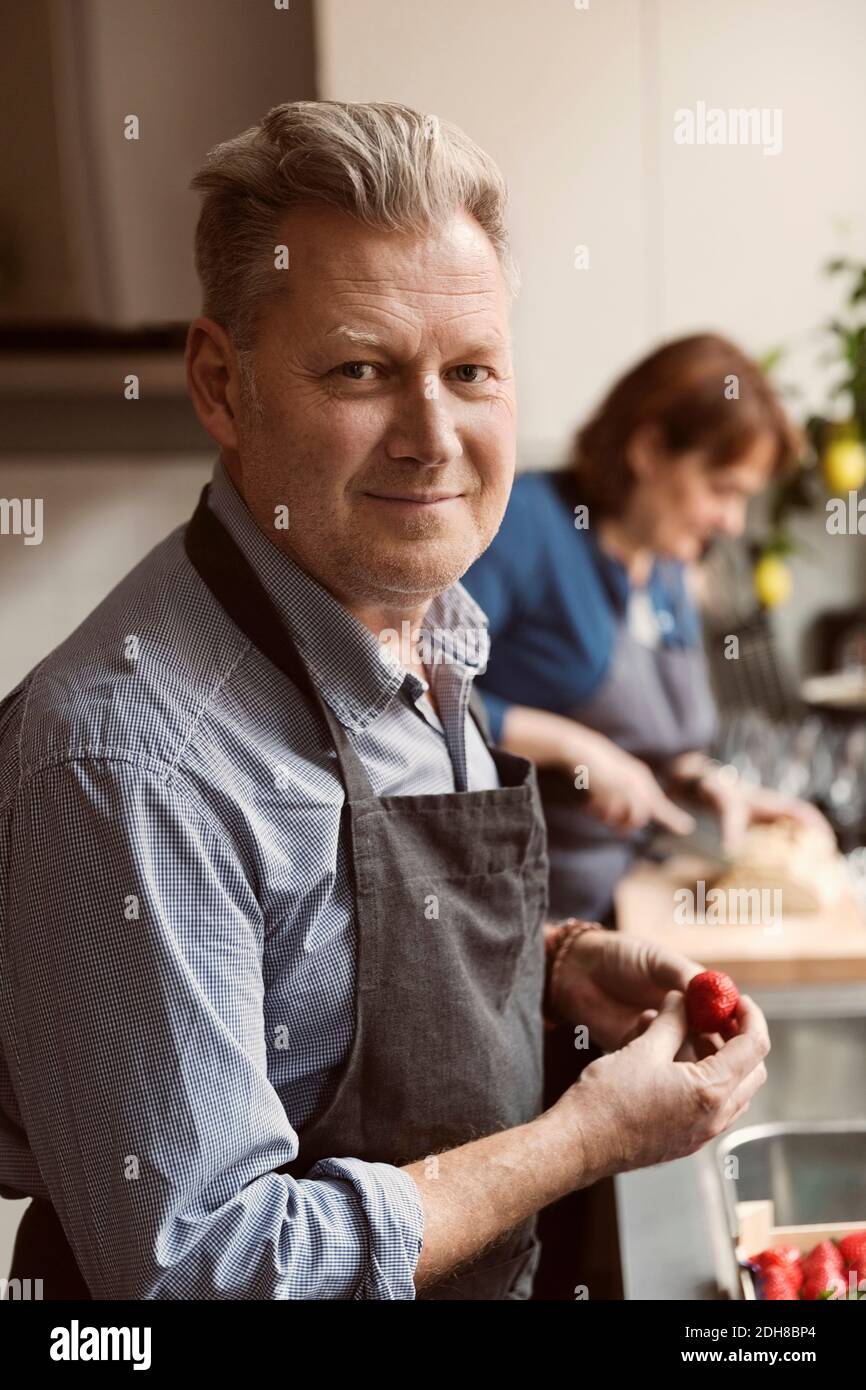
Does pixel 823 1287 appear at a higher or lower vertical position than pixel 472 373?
lower

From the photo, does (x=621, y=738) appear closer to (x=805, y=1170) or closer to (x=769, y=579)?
(x=805, y=1170)

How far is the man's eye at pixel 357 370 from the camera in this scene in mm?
578

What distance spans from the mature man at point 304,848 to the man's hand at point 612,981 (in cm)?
7

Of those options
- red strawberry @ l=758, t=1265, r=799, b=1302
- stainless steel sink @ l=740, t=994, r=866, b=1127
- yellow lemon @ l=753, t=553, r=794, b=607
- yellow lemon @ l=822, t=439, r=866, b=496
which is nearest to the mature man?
red strawberry @ l=758, t=1265, r=799, b=1302

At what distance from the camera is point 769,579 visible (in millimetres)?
1977

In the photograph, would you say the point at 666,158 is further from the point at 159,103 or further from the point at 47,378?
the point at 47,378

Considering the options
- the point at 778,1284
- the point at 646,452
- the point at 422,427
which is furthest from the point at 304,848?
the point at 646,452

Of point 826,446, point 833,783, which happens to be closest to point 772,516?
point 826,446

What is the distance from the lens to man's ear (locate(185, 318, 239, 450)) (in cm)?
61

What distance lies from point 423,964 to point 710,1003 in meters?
0.16

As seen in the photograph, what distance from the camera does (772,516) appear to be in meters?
2.03

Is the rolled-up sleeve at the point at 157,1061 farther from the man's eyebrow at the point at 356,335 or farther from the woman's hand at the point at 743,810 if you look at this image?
the woman's hand at the point at 743,810

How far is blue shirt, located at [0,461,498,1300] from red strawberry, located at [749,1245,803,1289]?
279mm

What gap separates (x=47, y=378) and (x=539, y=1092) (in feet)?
1.83
